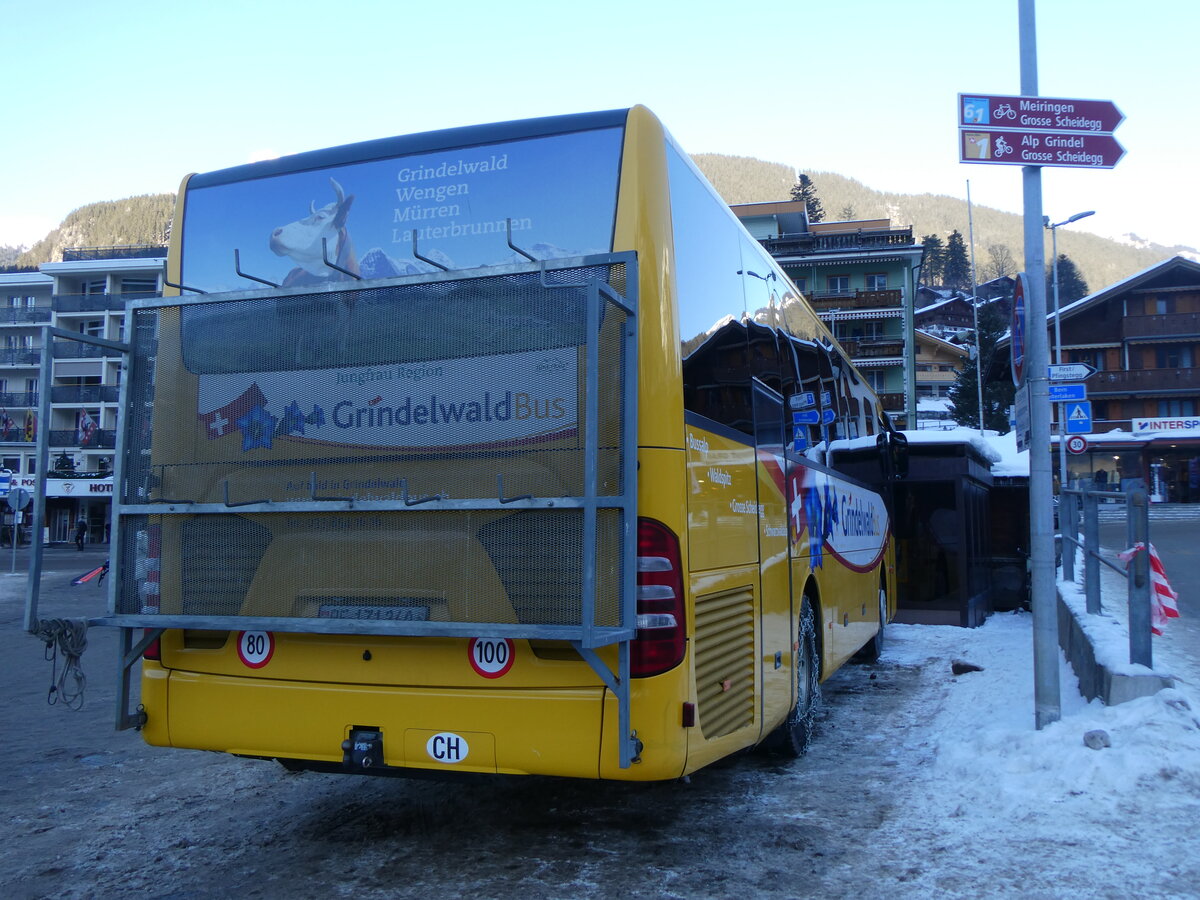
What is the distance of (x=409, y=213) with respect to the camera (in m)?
5.11

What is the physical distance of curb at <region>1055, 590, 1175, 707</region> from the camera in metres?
5.96

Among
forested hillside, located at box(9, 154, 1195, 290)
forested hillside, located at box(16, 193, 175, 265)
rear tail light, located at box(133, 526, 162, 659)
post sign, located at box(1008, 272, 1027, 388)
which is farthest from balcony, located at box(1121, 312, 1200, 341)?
forested hillside, located at box(16, 193, 175, 265)

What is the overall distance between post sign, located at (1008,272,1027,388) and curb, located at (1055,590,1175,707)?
193 centimetres

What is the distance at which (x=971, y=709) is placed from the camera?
8.12 m

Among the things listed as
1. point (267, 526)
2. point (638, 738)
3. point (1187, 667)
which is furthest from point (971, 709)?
point (267, 526)

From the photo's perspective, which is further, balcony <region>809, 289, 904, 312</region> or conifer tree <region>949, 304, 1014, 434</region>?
conifer tree <region>949, 304, 1014, 434</region>

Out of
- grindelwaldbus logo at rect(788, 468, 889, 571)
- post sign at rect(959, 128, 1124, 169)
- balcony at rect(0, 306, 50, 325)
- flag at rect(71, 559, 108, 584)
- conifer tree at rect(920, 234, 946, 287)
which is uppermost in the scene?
conifer tree at rect(920, 234, 946, 287)

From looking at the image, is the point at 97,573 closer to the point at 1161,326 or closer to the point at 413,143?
the point at 413,143

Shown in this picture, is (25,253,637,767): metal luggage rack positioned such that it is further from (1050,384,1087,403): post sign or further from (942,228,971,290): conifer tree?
(942,228,971,290): conifer tree

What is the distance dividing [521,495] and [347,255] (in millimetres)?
1635

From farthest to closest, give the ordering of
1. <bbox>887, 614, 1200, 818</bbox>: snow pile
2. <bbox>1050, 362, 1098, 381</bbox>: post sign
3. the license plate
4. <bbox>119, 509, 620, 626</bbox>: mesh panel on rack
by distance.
A: 1. <bbox>1050, 362, 1098, 381</bbox>: post sign
2. <bbox>887, 614, 1200, 818</bbox>: snow pile
3. the license plate
4. <bbox>119, 509, 620, 626</bbox>: mesh panel on rack

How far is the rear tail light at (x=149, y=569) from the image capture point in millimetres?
5070

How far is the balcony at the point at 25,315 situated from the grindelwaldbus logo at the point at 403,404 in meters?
73.3

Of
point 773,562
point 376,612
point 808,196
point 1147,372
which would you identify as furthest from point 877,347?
point 376,612
